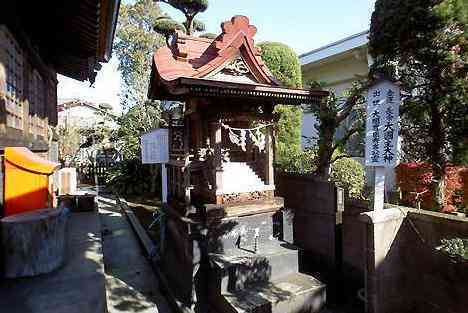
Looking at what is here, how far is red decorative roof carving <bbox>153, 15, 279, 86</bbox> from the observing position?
750cm

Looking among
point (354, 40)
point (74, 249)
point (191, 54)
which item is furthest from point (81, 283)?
point (354, 40)

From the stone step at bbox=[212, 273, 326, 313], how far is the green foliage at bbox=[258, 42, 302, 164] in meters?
6.52

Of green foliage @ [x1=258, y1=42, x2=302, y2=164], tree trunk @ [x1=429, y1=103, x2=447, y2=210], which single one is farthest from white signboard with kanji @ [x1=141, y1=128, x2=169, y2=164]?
tree trunk @ [x1=429, y1=103, x2=447, y2=210]

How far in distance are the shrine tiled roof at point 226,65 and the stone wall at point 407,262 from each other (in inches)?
144

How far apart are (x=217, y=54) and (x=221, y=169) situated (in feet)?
9.57

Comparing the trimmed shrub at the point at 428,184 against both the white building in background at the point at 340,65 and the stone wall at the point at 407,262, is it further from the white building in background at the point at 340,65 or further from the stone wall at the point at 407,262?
the white building in background at the point at 340,65

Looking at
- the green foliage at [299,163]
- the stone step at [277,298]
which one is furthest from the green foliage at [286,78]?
the stone step at [277,298]

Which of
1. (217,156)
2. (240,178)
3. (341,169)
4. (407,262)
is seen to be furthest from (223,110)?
(407,262)

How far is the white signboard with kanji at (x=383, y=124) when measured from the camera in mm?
5961

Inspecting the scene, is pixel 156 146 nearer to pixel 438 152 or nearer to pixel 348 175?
pixel 348 175

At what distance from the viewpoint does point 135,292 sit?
7605 mm

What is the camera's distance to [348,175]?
10539 millimetres

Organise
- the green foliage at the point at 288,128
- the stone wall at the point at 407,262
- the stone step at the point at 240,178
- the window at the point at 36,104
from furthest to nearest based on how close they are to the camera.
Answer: the green foliage at the point at 288,128 → the window at the point at 36,104 → the stone step at the point at 240,178 → the stone wall at the point at 407,262

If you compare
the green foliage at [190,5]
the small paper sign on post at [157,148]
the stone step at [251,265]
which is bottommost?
the stone step at [251,265]
